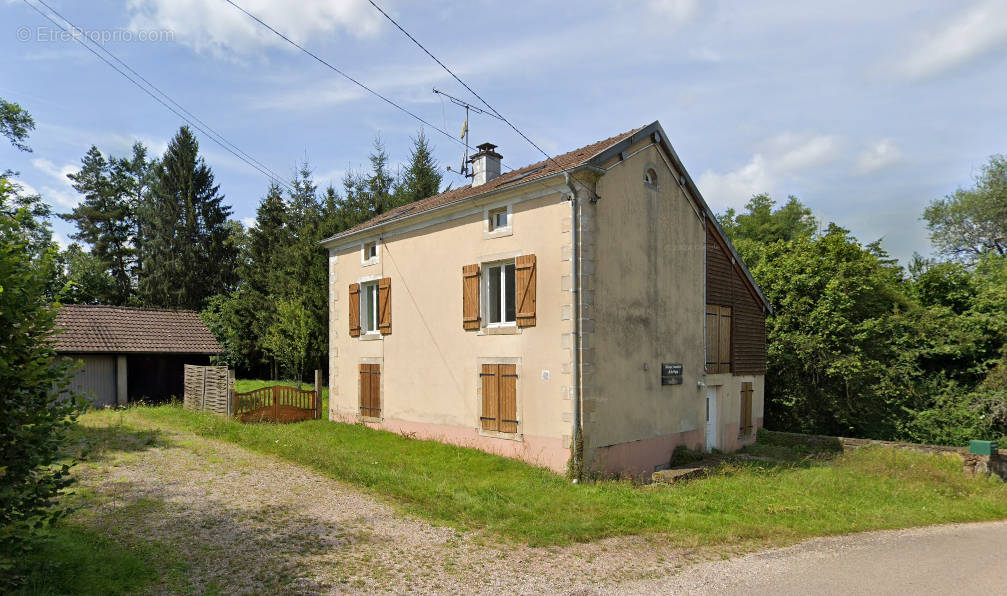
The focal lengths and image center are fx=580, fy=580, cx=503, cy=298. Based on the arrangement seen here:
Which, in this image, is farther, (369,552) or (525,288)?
(525,288)

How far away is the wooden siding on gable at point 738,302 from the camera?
16.0 m

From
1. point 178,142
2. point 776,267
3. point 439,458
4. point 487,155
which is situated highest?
point 178,142

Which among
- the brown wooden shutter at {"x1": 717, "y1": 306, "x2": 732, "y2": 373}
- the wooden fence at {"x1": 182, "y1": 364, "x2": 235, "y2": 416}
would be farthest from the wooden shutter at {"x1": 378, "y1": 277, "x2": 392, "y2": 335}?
the brown wooden shutter at {"x1": 717, "y1": 306, "x2": 732, "y2": 373}

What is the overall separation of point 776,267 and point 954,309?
5.78 meters

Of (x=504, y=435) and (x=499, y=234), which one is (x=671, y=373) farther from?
(x=499, y=234)

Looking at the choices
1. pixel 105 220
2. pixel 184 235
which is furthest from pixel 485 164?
pixel 105 220

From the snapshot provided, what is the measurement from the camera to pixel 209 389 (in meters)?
18.1

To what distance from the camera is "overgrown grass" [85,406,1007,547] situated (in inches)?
328

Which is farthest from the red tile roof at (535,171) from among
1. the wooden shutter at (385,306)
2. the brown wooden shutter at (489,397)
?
the brown wooden shutter at (489,397)

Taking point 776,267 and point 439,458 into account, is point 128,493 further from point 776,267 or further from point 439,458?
point 776,267

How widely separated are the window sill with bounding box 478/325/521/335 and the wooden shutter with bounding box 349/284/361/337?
5.42 m

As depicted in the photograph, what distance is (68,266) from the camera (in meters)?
37.7

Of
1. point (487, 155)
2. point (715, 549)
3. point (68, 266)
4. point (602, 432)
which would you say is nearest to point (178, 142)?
point (68, 266)

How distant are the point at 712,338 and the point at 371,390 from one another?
31.6 ft
